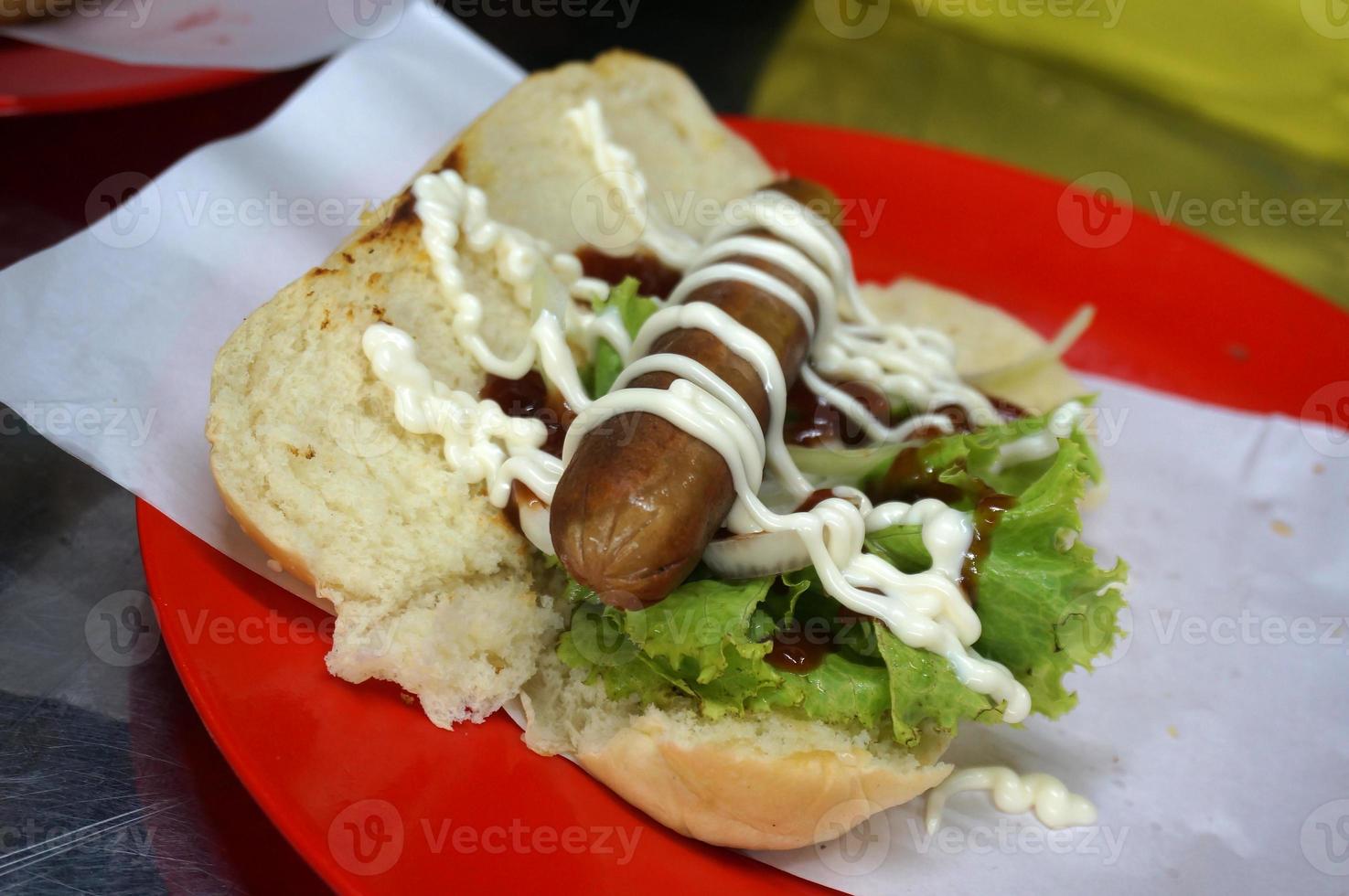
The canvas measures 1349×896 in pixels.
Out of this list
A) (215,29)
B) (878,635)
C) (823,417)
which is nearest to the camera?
(878,635)

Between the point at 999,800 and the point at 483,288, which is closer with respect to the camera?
the point at 999,800

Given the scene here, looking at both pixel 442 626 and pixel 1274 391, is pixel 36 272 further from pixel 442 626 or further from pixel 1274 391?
pixel 1274 391

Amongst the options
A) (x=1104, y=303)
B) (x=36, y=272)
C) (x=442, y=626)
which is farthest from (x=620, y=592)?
(x=1104, y=303)

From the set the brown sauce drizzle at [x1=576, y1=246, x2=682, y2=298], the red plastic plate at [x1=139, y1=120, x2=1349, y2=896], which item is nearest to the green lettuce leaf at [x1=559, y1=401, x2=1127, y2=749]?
the red plastic plate at [x1=139, y1=120, x2=1349, y2=896]

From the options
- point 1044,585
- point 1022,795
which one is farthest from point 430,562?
point 1022,795

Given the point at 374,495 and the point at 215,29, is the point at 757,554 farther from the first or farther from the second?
the point at 215,29

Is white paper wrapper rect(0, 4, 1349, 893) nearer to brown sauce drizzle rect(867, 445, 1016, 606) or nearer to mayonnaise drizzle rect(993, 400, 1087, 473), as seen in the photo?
brown sauce drizzle rect(867, 445, 1016, 606)
